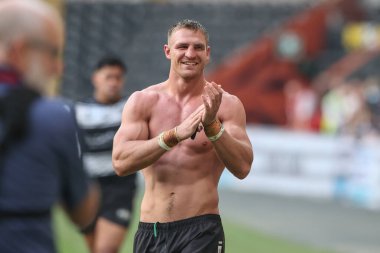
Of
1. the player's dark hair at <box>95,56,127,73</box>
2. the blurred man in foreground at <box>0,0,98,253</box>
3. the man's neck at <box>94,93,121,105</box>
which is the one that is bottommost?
the blurred man in foreground at <box>0,0,98,253</box>

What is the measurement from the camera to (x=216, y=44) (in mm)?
34281

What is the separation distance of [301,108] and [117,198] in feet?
60.7

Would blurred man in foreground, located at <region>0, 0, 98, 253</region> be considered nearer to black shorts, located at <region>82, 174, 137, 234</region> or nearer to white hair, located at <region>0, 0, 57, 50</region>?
white hair, located at <region>0, 0, 57, 50</region>

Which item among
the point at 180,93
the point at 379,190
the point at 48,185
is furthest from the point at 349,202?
the point at 48,185

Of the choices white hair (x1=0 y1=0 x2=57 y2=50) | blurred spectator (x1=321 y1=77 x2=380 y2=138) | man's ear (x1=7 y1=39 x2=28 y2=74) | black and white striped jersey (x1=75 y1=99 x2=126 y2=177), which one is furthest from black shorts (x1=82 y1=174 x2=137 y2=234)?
blurred spectator (x1=321 y1=77 x2=380 y2=138)

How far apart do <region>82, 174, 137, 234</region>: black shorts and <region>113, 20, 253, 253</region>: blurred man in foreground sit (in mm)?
3197

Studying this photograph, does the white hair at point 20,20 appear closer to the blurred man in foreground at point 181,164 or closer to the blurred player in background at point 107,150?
the blurred man in foreground at point 181,164

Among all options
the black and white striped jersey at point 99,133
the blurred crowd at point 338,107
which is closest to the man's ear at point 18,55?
the black and white striped jersey at point 99,133

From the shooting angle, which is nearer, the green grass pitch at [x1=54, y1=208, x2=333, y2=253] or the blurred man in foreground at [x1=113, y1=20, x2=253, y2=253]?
the blurred man in foreground at [x1=113, y1=20, x2=253, y2=253]

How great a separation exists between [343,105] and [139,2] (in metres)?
10.0

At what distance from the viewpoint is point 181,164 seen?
7.94m

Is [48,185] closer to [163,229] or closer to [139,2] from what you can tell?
[163,229]

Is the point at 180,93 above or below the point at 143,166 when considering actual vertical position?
above

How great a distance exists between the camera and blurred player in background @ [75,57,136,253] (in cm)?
1123
